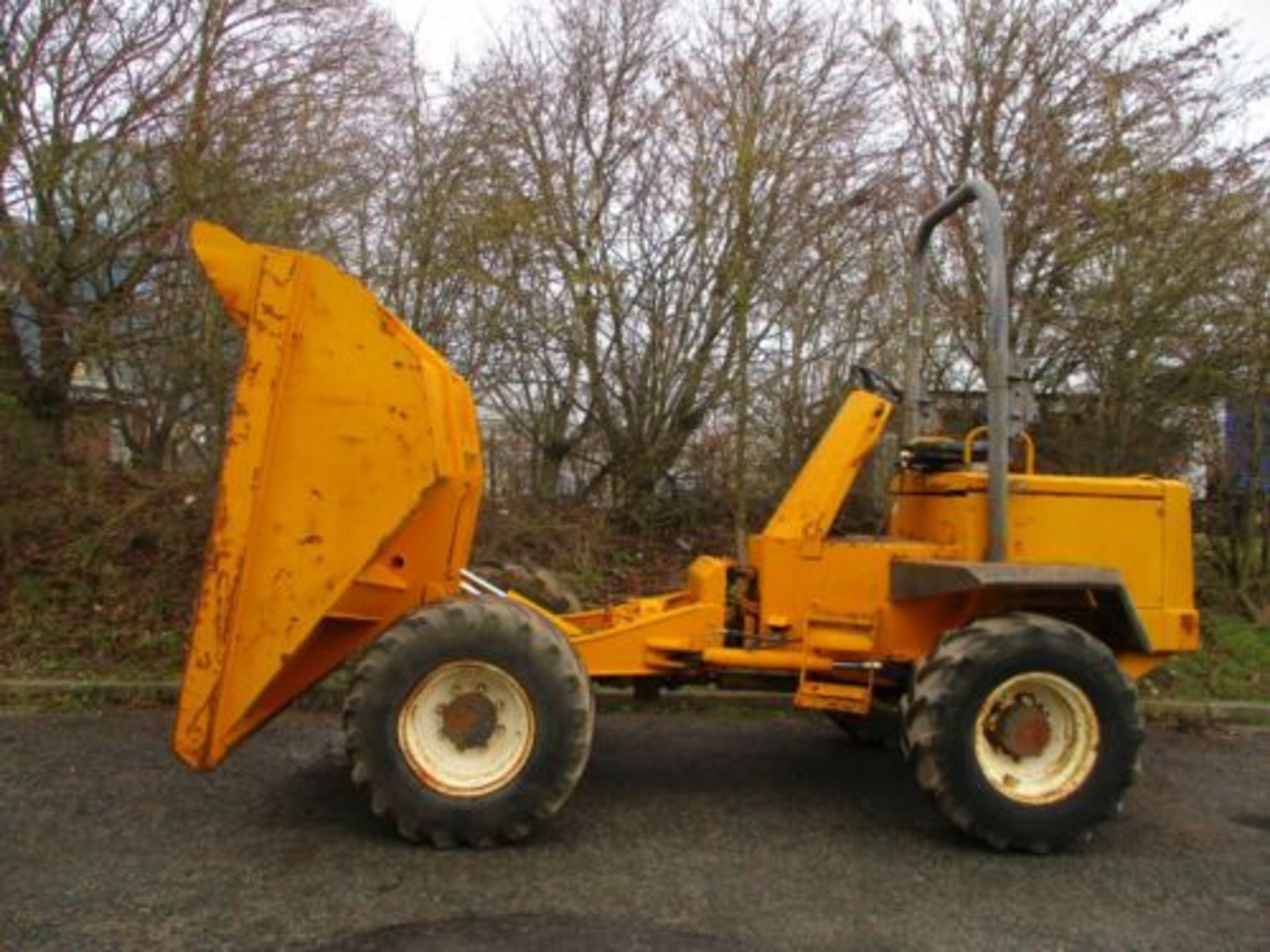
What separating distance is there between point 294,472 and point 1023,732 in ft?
10.6

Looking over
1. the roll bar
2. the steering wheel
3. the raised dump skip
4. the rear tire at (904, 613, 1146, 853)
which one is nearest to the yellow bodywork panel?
the roll bar

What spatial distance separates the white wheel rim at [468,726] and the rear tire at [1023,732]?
5.47 ft

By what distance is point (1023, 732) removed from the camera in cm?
491

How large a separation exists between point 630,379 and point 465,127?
2590mm

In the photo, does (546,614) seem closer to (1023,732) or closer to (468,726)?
(468,726)

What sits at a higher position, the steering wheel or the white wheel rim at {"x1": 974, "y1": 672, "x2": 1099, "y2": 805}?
the steering wheel

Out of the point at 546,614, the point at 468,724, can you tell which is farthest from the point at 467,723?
the point at 546,614

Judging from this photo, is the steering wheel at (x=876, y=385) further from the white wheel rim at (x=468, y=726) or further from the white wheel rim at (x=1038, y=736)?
the white wheel rim at (x=468, y=726)

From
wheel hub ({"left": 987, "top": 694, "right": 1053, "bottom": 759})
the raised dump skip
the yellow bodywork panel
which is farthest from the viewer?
the yellow bodywork panel

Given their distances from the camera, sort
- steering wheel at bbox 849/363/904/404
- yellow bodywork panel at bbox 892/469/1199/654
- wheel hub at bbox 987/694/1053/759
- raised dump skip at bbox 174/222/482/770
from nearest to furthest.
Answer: raised dump skip at bbox 174/222/482/770 < wheel hub at bbox 987/694/1053/759 < yellow bodywork panel at bbox 892/469/1199/654 < steering wheel at bbox 849/363/904/404

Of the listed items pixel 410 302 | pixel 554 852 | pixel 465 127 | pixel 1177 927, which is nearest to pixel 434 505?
pixel 554 852

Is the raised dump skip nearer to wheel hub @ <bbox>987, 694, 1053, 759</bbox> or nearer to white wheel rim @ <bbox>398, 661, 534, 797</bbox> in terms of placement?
white wheel rim @ <bbox>398, 661, 534, 797</bbox>

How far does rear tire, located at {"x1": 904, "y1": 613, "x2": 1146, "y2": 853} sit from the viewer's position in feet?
15.7

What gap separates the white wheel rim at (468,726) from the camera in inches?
187
